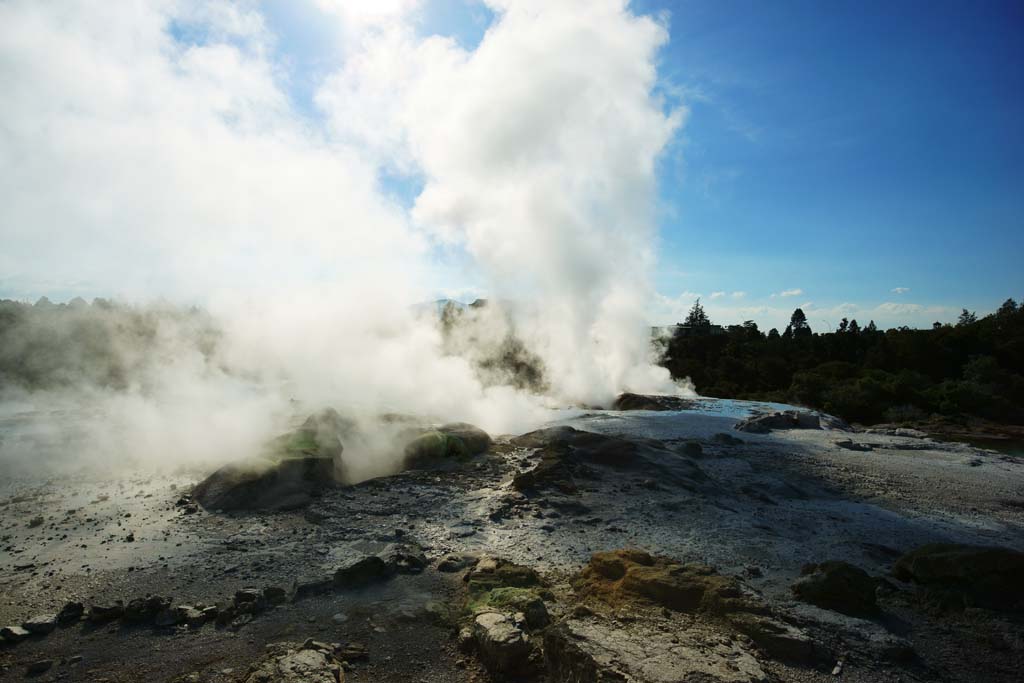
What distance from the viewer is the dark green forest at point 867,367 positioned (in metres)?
26.5

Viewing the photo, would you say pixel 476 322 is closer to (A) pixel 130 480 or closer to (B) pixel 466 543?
(A) pixel 130 480

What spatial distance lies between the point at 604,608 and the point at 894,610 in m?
2.65

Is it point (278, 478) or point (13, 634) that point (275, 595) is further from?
point (278, 478)

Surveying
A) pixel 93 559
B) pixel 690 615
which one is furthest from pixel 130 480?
pixel 690 615

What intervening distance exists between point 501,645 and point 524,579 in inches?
57.9

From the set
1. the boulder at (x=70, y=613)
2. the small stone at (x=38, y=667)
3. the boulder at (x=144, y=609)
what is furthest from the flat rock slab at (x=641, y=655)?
the boulder at (x=70, y=613)

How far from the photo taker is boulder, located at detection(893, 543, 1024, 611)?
193 inches

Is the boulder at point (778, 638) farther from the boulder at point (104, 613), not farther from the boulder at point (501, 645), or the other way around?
the boulder at point (104, 613)

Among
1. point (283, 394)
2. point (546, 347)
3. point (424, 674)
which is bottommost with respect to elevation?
point (424, 674)

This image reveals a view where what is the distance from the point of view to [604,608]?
15.3ft

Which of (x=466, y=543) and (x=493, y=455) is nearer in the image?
(x=466, y=543)

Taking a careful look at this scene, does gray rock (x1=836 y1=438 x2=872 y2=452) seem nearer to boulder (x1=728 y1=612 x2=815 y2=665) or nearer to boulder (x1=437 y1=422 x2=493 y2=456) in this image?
boulder (x1=437 y1=422 x2=493 y2=456)

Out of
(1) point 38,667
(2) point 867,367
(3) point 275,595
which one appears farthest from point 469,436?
(2) point 867,367

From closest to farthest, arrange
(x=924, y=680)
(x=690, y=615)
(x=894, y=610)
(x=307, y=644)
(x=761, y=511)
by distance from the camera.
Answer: (x=924, y=680) → (x=307, y=644) → (x=690, y=615) → (x=894, y=610) → (x=761, y=511)
